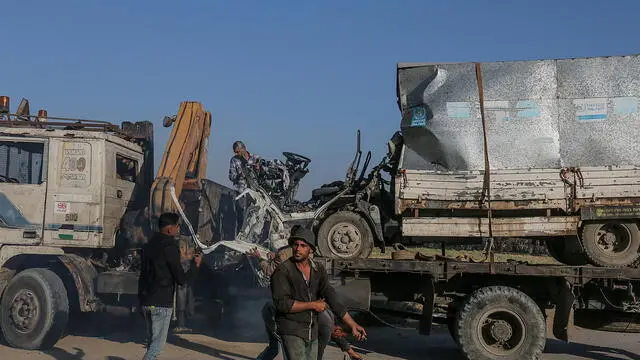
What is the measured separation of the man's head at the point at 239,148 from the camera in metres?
9.24

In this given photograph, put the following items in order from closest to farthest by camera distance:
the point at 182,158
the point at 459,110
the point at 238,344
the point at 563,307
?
the point at 563,307 → the point at 459,110 → the point at 238,344 → the point at 182,158

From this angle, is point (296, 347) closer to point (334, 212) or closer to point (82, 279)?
point (334, 212)

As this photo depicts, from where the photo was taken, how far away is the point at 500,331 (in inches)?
294

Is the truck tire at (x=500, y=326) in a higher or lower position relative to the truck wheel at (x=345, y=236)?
lower

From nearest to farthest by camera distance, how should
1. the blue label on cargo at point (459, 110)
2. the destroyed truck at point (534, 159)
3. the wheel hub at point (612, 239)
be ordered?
the destroyed truck at point (534, 159), the wheel hub at point (612, 239), the blue label on cargo at point (459, 110)

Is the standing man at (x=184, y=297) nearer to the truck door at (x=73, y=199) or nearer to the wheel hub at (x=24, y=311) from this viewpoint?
the truck door at (x=73, y=199)

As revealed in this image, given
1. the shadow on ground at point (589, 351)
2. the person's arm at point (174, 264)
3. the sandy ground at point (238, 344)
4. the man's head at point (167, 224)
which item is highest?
the man's head at point (167, 224)

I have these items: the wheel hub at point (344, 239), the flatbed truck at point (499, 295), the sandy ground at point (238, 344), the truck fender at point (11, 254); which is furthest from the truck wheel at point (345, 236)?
the truck fender at point (11, 254)

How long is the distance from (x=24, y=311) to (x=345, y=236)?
4.17 meters

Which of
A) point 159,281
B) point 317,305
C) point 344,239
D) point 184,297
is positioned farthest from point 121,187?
point 317,305

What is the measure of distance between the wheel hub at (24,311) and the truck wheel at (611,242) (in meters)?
6.82

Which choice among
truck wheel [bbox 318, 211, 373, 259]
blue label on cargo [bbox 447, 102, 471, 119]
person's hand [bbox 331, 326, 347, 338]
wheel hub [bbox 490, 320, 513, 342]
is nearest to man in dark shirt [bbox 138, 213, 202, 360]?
person's hand [bbox 331, 326, 347, 338]

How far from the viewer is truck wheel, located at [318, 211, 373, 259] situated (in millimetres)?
8273

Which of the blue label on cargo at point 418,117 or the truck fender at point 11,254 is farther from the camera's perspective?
the truck fender at point 11,254
